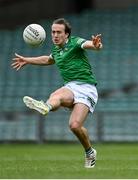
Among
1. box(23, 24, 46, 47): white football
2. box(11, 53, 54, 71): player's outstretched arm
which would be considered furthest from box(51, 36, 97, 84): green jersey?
box(11, 53, 54, 71): player's outstretched arm

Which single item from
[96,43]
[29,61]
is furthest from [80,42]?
[29,61]

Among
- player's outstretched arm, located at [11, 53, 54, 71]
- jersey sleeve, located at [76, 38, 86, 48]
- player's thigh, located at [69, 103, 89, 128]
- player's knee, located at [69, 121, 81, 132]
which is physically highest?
jersey sleeve, located at [76, 38, 86, 48]

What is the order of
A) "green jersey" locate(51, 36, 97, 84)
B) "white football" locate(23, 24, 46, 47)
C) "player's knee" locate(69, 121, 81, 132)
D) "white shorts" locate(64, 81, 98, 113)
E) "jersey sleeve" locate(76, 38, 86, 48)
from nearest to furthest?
1. "player's knee" locate(69, 121, 81, 132)
2. "jersey sleeve" locate(76, 38, 86, 48)
3. "white shorts" locate(64, 81, 98, 113)
4. "green jersey" locate(51, 36, 97, 84)
5. "white football" locate(23, 24, 46, 47)

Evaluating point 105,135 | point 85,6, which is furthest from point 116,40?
point 105,135

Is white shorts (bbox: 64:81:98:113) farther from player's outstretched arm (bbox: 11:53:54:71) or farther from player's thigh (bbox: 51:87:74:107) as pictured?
player's outstretched arm (bbox: 11:53:54:71)

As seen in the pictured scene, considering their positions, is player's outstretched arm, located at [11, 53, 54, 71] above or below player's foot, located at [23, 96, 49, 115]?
above

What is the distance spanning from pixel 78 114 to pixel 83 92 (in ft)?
1.31

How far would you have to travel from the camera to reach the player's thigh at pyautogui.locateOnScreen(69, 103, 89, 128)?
11.7 metres

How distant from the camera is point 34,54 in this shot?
89.2ft

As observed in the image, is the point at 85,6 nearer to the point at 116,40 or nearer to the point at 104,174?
the point at 116,40

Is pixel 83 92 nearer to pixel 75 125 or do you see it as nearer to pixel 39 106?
pixel 75 125

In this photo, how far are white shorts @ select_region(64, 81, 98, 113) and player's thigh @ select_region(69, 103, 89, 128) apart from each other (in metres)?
0.07

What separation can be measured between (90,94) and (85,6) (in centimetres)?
1742

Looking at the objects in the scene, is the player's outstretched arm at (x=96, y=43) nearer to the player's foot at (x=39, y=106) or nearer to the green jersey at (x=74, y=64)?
the green jersey at (x=74, y=64)
